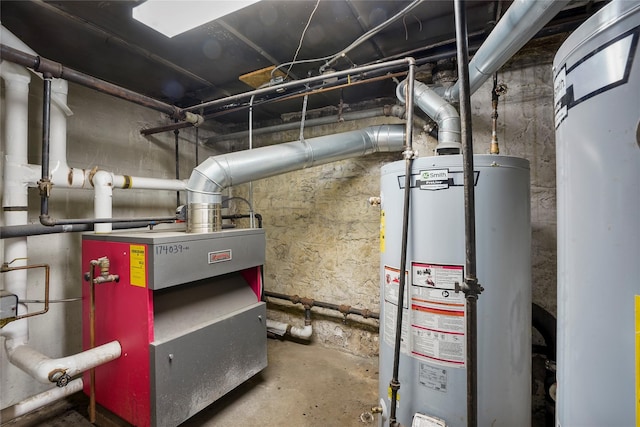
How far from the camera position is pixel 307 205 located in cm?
255

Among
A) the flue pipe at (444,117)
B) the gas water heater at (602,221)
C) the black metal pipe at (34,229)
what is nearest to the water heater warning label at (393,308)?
the gas water heater at (602,221)

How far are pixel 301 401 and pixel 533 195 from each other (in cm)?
179

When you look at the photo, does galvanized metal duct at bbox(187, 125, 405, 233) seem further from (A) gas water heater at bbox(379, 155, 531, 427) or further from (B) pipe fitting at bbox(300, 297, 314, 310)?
(B) pipe fitting at bbox(300, 297, 314, 310)

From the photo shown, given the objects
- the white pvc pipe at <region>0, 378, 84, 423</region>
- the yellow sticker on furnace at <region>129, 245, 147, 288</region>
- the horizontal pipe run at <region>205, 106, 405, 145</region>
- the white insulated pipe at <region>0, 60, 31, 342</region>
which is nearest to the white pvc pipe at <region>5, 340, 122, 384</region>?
the white insulated pipe at <region>0, 60, 31, 342</region>

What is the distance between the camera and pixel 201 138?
9.43 ft

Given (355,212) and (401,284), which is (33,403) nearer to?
(401,284)

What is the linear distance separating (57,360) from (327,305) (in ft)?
5.46

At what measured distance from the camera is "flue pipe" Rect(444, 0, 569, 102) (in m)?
0.81

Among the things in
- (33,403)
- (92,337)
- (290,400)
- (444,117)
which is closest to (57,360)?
(92,337)

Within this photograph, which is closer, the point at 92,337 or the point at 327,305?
the point at 92,337

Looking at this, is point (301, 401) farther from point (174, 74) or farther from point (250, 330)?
point (174, 74)

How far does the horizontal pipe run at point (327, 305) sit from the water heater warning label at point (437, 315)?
1248mm

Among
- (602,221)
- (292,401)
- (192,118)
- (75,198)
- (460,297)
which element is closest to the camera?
(602,221)

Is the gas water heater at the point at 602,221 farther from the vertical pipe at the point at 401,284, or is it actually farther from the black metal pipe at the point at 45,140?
the black metal pipe at the point at 45,140
